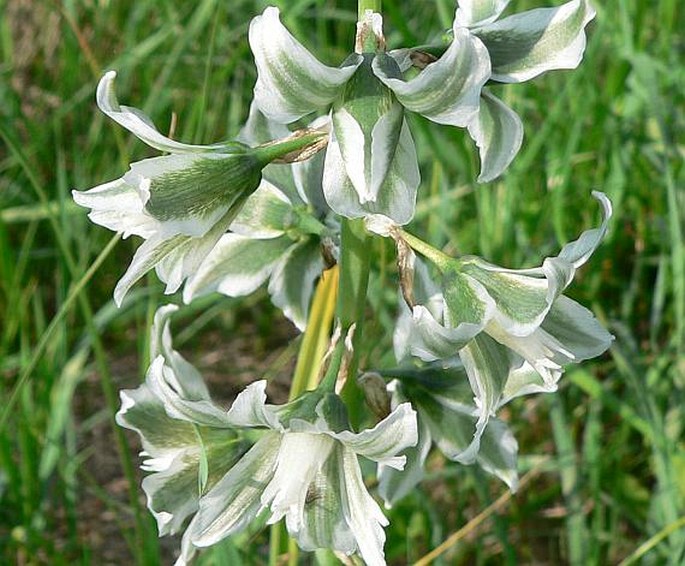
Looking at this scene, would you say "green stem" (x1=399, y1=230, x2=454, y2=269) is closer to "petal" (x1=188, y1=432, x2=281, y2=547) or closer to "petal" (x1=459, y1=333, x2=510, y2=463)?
"petal" (x1=459, y1=333, x2=510, y2=463)

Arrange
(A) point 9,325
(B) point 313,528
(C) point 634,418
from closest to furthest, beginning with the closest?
(B) point 313,528 → (C) point 634,418 → (A) point 9,325

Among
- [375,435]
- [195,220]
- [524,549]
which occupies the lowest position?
[524,549]

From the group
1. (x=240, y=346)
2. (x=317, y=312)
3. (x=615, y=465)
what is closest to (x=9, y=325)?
(x=240, y=346)

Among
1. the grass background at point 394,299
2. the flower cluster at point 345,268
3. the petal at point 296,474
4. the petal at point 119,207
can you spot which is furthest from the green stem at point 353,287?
the grass background at point 394,299

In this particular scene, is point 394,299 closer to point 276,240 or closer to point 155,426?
Result: point 276,240

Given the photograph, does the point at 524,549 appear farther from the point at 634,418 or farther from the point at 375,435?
the point at 375,435

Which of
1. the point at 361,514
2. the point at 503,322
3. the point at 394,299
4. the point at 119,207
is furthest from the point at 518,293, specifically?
the point at 394,299

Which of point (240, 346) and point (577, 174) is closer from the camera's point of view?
point (577, 174)
